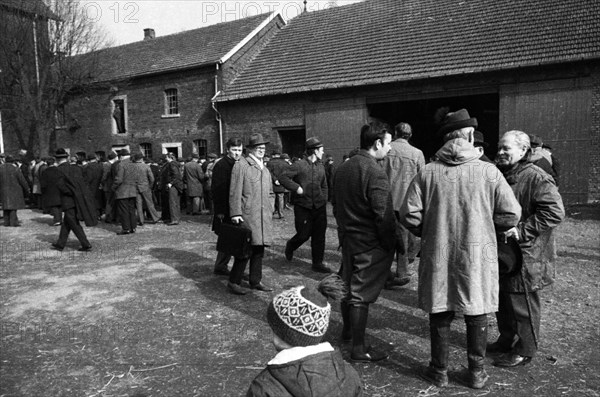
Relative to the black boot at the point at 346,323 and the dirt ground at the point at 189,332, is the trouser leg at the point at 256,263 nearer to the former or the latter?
the dirt ground at the point at 189,332

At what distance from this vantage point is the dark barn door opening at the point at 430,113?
62.6 ft

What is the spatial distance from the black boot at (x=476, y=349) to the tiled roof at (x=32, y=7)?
2681 cm

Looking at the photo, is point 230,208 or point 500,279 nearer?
point 500,279

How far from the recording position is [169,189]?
1262 cm

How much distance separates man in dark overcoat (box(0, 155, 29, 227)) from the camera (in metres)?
12.9

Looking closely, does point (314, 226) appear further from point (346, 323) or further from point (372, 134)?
point (372, 134)

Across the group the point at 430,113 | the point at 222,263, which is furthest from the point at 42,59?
the point at 222,263

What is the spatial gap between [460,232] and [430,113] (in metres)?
18.2

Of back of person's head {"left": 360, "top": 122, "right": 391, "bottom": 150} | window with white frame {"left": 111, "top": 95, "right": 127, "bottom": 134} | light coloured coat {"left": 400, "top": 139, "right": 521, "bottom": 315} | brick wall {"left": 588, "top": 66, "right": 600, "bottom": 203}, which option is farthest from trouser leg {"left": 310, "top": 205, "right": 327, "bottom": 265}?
window with white frame {"left": 111, "top": 95, "right": 127, "bottom": 134}

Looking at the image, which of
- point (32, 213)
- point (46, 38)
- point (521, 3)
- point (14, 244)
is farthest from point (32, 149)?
point (521, 3)

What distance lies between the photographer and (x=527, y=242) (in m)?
3.88

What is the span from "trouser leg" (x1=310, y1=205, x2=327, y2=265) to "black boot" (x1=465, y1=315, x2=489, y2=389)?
3.79m

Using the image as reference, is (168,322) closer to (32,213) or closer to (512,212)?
(512,212)

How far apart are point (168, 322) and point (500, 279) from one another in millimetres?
3419
